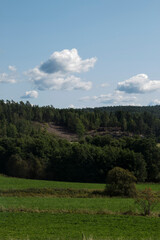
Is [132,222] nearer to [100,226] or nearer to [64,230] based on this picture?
[100,226]

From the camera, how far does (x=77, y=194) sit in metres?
39.3

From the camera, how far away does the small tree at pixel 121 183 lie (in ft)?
120

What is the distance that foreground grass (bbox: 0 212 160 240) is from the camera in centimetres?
1647

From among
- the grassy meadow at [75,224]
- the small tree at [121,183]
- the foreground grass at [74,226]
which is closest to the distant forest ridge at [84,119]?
the small tree at [121,183]

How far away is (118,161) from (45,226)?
143 ft

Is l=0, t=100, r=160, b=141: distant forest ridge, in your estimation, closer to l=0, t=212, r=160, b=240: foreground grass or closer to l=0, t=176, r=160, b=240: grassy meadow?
l=0, t=176, r=160, b=240: grassy meadow

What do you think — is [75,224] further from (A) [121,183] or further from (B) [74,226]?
(A) [121,183]

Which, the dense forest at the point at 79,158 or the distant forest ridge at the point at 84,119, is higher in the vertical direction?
the distant forest ridge at the point at 84,119

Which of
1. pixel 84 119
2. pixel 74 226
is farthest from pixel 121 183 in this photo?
pixel 84 119

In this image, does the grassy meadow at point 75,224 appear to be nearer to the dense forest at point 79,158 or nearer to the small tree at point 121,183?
the small tree at point 121,183

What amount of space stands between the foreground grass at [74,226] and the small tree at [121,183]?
13.9 metres

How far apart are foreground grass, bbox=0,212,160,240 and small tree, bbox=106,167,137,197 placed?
13.9 meters

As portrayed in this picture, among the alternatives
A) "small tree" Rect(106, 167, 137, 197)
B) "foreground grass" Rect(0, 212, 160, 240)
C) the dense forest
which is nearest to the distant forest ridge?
the dense forest

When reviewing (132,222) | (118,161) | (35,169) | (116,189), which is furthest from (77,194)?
(35,169)
